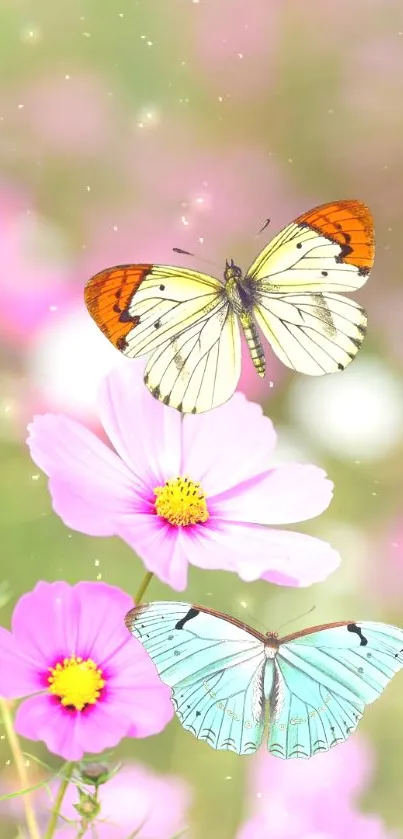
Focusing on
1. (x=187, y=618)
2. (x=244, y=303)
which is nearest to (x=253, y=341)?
(x=244, y=303)

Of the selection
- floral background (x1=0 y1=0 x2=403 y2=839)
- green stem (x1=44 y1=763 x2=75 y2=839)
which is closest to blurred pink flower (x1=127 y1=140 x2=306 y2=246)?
floral background (x1=0 y1=0 x2=403 y2=839)

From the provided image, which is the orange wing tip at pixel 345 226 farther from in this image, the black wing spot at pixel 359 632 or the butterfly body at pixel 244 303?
the black wing spot at pixel 359 632

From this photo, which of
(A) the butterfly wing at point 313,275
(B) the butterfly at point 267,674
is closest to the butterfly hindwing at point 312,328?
(A) the butterfly wing at point 313,275

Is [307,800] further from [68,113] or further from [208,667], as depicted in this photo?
[68,113]

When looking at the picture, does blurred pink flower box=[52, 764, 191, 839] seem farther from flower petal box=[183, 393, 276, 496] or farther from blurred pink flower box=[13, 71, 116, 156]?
blurred pink flower box=[13, 71, 116, 156]

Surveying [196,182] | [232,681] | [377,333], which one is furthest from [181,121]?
[232,681]

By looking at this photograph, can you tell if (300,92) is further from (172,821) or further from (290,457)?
(172,821)
